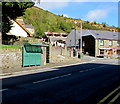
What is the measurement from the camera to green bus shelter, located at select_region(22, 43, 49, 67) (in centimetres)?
2381

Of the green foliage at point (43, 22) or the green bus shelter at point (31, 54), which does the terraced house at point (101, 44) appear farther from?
the green foliage at point (43, 22)

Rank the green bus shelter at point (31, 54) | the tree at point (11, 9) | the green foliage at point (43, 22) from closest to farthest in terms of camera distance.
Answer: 1. the tree at point (11, 9)
2. the green bus shelter at point (31, 54)
3. the green foliage at point (43, 22)

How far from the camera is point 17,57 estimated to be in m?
22.8

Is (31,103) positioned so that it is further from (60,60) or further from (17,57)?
(60,60)

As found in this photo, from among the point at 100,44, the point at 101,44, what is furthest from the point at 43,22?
the point at 100,44

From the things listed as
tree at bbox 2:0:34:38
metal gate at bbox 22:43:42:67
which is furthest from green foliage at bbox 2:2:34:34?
metal gate at bbox 22:43:42:67

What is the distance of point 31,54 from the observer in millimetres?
24766

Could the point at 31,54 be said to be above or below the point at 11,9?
below

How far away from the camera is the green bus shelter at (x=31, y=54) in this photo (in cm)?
2381

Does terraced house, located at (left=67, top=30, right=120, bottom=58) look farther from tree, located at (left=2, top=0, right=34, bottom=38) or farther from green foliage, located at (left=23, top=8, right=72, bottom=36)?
green foliage, located at (left=23, top=8, right=72, bottom=36)

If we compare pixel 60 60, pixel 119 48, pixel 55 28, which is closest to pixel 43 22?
pixel 55 28

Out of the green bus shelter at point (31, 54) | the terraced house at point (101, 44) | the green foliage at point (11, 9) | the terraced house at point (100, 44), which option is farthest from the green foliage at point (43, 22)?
the green foliage at point (11, 9)

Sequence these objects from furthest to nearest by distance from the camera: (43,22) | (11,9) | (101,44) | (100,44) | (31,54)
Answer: (43,22)
(101,44)
(100,44)
(31,54)
(11,9)

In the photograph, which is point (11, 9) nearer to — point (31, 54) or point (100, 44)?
point (31, 54)
